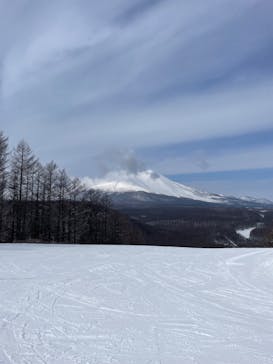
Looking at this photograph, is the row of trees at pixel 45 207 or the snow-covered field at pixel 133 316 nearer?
the snow-covered field at pixel 133 316

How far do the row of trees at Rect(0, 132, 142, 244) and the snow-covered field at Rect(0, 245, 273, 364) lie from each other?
20380 mm

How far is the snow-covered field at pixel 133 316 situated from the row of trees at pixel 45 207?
20.4 m

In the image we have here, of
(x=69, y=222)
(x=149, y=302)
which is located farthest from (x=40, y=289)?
(x=69, y=222)

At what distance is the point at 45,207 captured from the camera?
129 ft

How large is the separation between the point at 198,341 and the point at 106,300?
11.3 feet

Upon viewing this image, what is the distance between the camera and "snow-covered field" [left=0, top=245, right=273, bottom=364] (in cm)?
568

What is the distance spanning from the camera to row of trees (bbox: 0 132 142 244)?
111ft

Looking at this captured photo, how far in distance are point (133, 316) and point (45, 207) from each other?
32828mm

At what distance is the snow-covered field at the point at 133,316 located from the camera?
18.6ft

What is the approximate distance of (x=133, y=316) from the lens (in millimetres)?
7895

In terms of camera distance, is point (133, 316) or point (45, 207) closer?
point (133, 316)

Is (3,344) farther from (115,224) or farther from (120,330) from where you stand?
(115,224)

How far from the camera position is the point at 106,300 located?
9328 mm

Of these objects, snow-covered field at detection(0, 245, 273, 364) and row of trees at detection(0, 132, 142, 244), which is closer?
snow-covered field at detection(0, 245, 273, 364)
